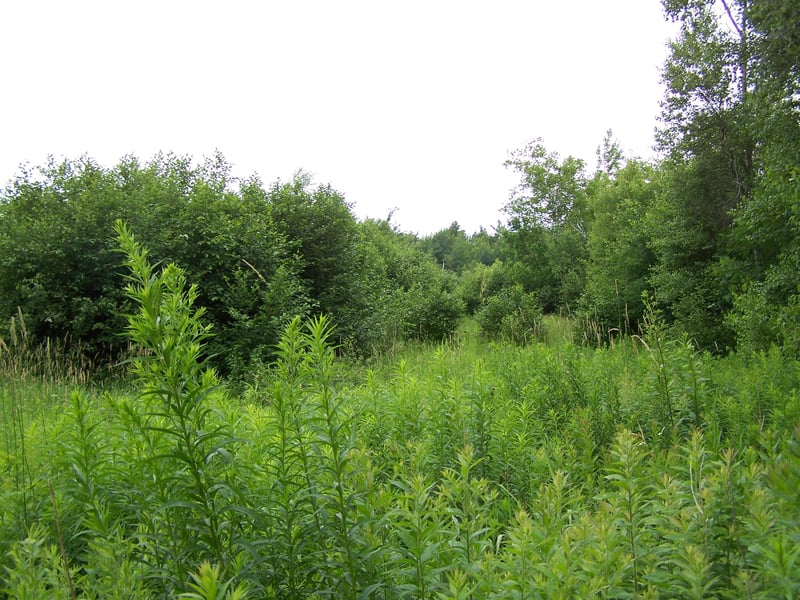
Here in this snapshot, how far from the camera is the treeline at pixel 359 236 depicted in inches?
322

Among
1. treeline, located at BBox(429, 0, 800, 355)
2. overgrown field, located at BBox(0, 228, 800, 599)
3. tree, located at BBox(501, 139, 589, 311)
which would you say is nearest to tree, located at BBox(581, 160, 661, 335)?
treeline, located at BBox(429, 0, 800, 355)

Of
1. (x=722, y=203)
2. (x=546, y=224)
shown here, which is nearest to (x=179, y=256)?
(x=722, y=203)

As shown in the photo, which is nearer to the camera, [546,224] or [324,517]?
[324,517]

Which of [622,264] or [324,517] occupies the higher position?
[622,264]

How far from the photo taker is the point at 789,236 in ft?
28.8

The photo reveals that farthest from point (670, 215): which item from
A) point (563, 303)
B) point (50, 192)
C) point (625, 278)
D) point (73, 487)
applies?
point (50, 192)

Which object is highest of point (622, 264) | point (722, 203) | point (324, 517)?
point (722, 203)

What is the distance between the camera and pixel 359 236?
54.7 feet

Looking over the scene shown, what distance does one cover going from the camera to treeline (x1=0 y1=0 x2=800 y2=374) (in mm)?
8172

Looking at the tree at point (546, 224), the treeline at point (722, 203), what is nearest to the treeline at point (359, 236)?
the treeline at point (722, 203)

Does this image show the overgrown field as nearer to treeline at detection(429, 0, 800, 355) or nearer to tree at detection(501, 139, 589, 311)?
treeline at detection(429, 0, 800, 355)

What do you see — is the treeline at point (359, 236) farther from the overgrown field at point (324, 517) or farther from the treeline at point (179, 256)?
the overgrown field at point (324, 517)

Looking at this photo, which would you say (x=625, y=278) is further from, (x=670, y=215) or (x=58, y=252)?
(x=58, y=252)

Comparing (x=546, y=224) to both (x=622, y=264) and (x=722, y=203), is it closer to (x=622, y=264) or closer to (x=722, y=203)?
(x=622, y=264)
